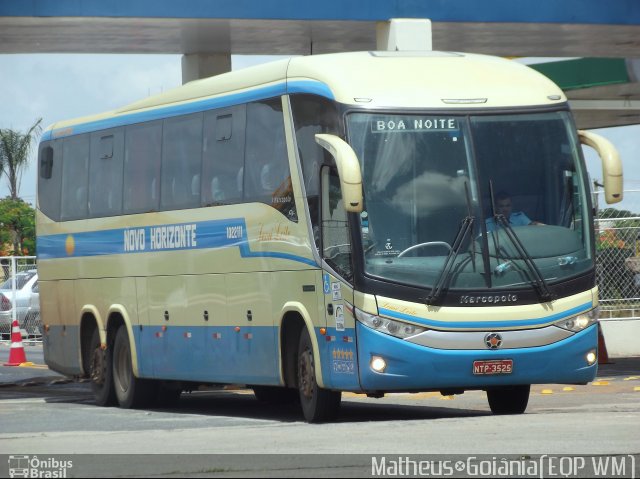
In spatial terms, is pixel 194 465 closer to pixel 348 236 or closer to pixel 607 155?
pixel 348 236

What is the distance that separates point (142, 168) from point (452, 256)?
5707 millimetres

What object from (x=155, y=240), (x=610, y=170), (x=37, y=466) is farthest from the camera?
(x=155, y=240)

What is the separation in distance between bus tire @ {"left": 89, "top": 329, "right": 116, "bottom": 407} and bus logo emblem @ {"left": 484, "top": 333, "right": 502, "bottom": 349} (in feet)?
23.0

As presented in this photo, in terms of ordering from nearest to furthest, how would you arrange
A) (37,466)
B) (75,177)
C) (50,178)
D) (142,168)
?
(37,466) → (142,168) → (75,177) → (50,178)

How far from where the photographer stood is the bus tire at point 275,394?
1919 centimetres

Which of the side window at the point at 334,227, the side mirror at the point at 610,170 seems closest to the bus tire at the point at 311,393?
the side window at the point at 334,227

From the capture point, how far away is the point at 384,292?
46.6 ft

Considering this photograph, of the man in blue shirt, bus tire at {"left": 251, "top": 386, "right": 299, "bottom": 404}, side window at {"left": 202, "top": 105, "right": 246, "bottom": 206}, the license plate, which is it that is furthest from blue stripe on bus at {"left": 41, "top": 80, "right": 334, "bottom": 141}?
bus tire at {"left": 251, "top": 386, "right": 299, "bottom": 404}

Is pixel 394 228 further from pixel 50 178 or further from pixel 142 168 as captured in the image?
pixel 50 178

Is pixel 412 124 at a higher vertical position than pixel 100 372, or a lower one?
higher

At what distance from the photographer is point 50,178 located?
21.8 meters

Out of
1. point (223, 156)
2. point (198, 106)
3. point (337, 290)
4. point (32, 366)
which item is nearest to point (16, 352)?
point (32, 366)

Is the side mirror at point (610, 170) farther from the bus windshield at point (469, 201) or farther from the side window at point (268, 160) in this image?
the side window at point (268, 160)

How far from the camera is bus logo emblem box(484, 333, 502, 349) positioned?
1438 cm
